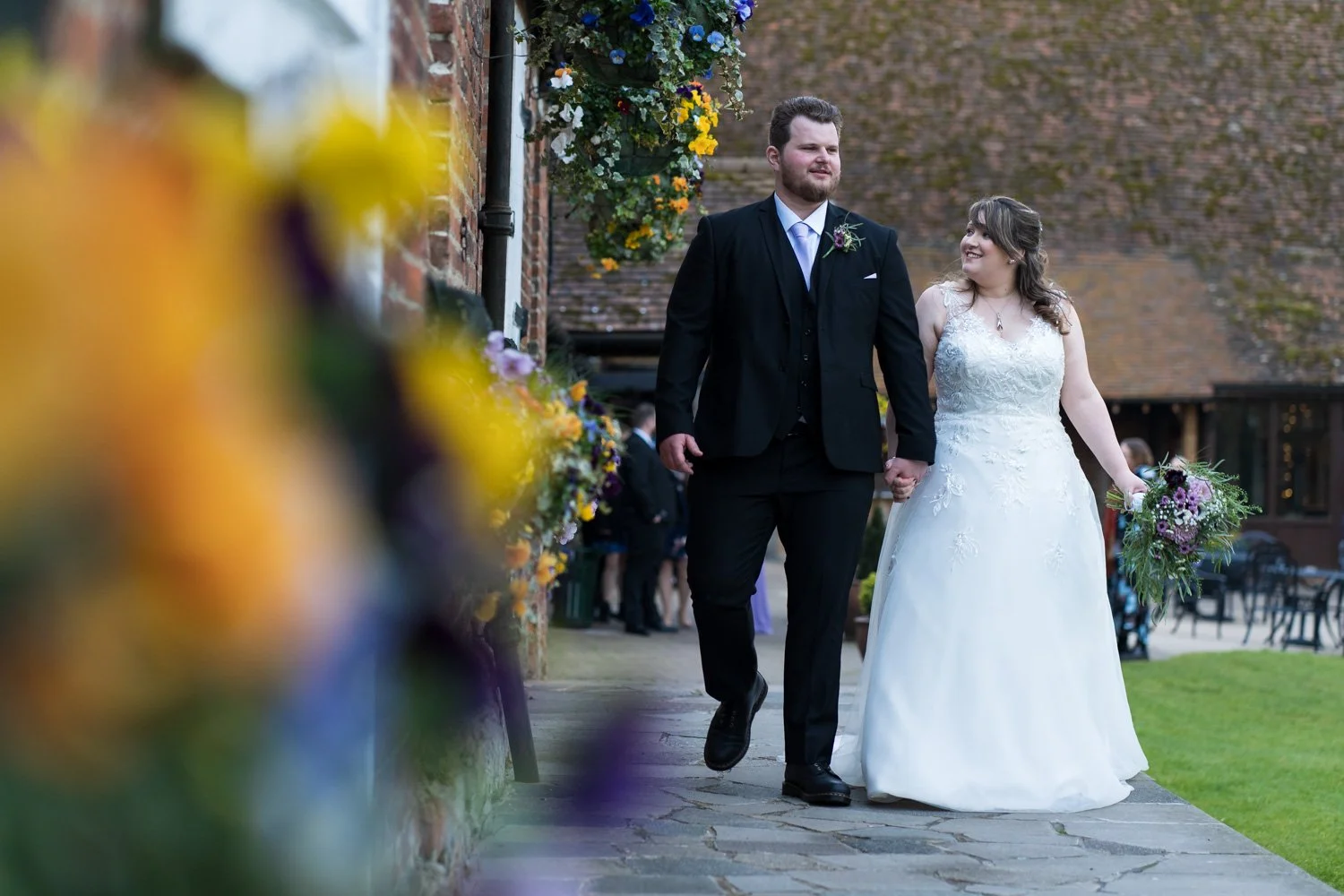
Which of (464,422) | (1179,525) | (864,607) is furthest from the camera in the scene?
(864,607)

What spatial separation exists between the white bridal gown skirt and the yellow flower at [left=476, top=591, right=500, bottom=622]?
352 centimetres

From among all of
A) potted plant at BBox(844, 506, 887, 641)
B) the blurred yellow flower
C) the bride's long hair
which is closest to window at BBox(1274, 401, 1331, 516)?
potted plant at BBox(844, 506, 887, 641)

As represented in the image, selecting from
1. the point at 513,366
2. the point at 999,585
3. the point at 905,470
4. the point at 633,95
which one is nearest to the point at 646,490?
the point at 633,95

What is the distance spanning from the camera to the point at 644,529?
13.5m

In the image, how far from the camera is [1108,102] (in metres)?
28.4

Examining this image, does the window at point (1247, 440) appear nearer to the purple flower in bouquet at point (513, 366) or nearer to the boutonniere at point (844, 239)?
the boutonniere at point (844, 239)

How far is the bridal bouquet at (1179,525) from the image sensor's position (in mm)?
5371

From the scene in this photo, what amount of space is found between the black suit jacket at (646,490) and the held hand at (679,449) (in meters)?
8.27

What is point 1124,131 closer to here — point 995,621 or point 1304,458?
point 1304,458

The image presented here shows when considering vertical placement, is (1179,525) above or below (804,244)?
below

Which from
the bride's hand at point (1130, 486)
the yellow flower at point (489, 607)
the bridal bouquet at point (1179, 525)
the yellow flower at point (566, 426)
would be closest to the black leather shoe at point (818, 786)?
the bridal bouquet at point (1179, 525)

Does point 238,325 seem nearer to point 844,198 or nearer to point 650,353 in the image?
point 650,353

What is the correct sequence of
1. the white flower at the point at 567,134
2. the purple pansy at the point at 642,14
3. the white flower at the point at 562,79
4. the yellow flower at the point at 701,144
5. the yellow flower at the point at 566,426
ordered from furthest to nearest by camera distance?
the yellow flower at the point at 701,144
the white flower at the point at 567,134
the white flower at the point at 562,79
the purple pansy at the point at 642,14
the yellow flower at the point at 566,426

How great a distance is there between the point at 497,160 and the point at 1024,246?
1.90m
